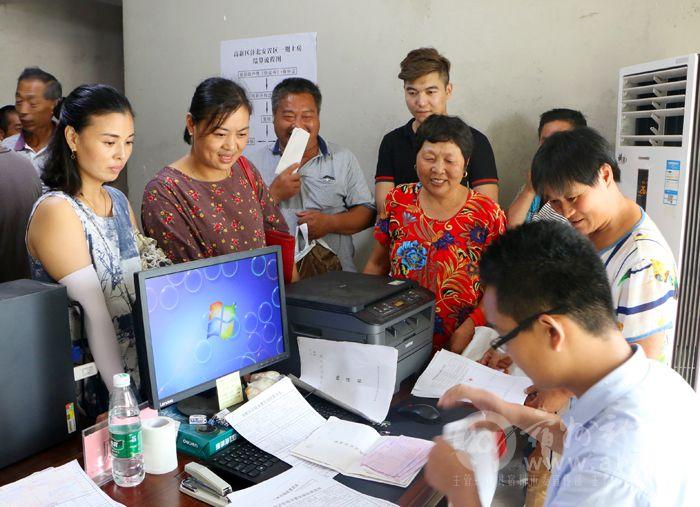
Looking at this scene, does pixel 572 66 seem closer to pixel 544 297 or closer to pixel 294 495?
pixel 544 297

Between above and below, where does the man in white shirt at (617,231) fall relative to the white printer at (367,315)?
above

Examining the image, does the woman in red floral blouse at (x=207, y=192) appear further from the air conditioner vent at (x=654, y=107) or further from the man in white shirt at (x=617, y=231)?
the air conditioner vent at (x=654, y=107)

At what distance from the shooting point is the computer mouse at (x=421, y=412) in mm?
1403

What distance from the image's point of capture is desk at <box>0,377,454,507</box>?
3.58 feet

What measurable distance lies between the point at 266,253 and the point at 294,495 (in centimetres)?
62

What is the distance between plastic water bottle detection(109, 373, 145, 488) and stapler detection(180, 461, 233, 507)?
100mm

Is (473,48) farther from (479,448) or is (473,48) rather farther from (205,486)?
(205,486)

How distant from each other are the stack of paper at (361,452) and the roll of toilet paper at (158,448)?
26 cm

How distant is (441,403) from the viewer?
1342 mm

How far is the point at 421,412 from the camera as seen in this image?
1412mm

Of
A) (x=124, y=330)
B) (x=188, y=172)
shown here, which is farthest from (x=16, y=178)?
(x=124, y=330)

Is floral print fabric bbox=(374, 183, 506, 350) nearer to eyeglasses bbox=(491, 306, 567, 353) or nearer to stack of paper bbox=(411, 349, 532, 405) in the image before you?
stack of paper bbox=(411, 349, 532, 405)

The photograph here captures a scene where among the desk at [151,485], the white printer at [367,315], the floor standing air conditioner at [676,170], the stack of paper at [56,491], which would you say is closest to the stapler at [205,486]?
the desk at [151,485]

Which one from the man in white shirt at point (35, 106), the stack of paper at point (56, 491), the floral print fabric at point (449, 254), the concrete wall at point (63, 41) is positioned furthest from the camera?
the concrete wall at point (63, 41)
